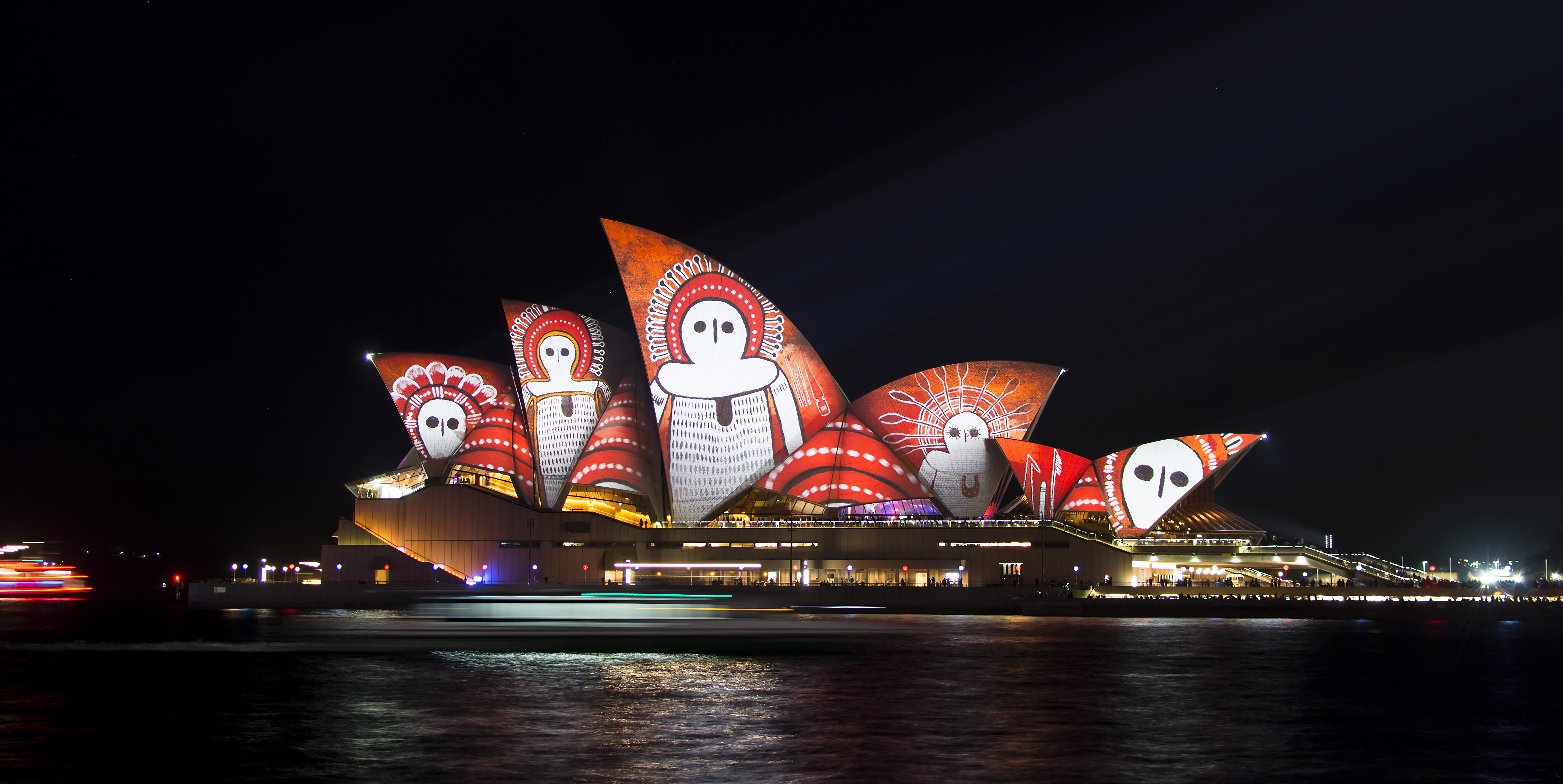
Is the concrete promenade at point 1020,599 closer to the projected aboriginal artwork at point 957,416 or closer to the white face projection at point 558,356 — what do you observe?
the projected aboriginal artwork at point 957,416

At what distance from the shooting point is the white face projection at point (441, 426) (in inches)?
2936

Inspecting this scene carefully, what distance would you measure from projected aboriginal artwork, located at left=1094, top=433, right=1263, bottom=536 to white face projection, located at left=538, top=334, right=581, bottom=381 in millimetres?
32827

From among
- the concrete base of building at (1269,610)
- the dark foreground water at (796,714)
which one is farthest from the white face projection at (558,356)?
the dark foreground water at (796,714)

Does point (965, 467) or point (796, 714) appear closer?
point (796, 714)

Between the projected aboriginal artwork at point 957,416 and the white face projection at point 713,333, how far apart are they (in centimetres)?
843

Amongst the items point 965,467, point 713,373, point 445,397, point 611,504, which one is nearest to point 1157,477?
point 965,467

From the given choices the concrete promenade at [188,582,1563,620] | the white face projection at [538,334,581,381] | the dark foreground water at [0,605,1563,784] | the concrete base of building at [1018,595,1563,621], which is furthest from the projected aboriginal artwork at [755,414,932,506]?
the dark foreground water at [0,605,1563,784]

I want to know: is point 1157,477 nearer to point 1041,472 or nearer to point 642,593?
point 1041,472

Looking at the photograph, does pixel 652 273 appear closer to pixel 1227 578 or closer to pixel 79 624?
pixel 79 624

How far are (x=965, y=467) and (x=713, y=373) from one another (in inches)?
632

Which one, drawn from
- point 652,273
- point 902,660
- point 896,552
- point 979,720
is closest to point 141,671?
point 902,660

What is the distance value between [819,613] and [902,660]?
24170 mm

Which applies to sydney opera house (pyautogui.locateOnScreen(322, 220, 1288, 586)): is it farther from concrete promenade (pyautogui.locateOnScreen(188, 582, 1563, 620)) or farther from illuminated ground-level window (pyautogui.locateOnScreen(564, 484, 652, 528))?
concrete promenade (pyautogui.locateOnScreen(188, 582, 1563, 620))

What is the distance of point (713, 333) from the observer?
2640 inches
